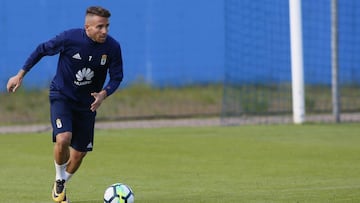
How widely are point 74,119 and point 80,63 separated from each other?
24.2 inches

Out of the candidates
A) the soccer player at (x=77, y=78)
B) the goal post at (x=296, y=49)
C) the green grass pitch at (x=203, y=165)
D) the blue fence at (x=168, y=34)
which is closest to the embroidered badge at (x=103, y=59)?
the soccer player at (x=77, y=78)

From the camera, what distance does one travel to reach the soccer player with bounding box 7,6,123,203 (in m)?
10.2

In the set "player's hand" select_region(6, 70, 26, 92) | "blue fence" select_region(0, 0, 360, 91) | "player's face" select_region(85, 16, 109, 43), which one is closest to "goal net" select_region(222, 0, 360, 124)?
"blue fence" select_region(0, 0, 360, 91)

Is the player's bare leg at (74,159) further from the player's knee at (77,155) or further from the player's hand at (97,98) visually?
the player's hand at (97,98)

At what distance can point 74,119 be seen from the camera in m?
10.5

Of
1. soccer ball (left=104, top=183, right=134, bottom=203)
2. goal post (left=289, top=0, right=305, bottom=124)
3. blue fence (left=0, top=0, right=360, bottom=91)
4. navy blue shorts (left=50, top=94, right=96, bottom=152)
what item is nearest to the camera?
soccer ball (left=104, top=183, right=134, bottom=203)

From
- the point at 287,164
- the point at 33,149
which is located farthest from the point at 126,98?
the point at 287,164

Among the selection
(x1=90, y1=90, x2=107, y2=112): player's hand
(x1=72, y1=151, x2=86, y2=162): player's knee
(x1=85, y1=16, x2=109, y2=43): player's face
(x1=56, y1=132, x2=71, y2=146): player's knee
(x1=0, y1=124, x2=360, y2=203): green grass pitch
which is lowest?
(x1=0, y1=124, x2=360, y2=203): green grass pitch

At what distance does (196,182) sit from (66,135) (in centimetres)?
228

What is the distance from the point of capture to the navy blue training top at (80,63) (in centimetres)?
1027

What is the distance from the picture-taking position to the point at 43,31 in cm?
2122

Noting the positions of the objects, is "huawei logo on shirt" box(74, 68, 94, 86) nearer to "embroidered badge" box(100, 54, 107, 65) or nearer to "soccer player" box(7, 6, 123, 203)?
"soccer player" box(7, 6, 123, 203)

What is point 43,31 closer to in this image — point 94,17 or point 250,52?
point 250,52

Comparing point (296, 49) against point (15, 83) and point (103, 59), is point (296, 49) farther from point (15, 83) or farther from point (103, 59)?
point (15, 83)
